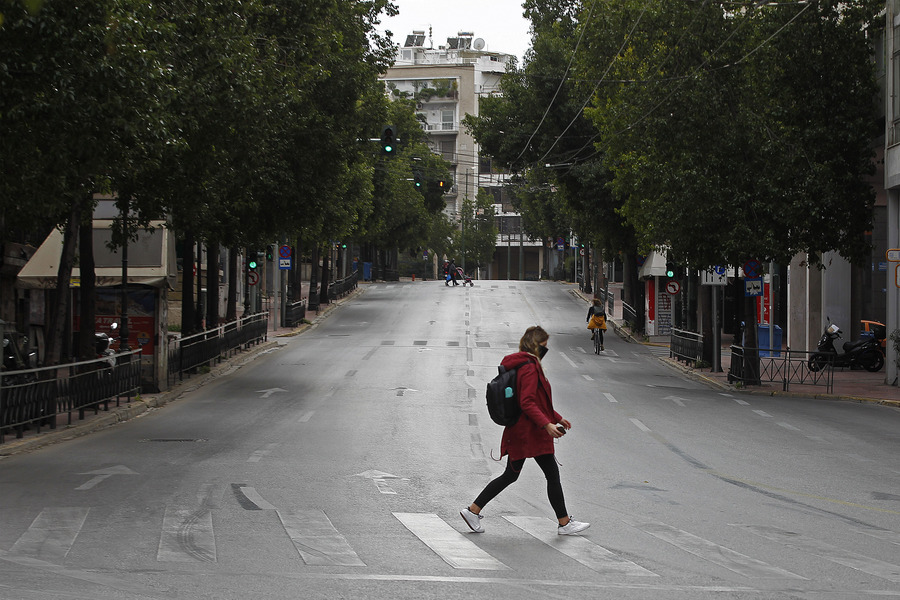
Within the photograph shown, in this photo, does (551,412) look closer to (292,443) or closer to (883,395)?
(292,443)

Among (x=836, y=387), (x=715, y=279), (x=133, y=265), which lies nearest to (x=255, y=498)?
(x=133, y=265)

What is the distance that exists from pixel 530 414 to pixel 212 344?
21.5 meters

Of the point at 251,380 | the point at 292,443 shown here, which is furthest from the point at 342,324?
the point at 292,443

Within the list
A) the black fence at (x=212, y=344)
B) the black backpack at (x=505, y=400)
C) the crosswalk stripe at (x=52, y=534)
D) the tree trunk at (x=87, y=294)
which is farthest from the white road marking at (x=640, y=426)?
the black fence at (x=212, y=344)

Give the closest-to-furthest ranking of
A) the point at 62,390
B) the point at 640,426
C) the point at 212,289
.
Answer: the point at 62,390 → the point at 640,426 → the point at 212,289

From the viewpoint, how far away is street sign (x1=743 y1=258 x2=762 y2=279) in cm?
2620

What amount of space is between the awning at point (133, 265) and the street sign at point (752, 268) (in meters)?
13.6

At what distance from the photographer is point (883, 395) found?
78.6 feet

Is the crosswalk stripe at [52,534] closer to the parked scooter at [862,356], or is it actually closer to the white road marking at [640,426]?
the white road marking at [640,426]

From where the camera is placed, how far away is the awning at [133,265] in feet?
76.3

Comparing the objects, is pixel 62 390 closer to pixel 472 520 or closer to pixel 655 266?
pixel 472 520

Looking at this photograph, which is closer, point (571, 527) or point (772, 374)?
point (571, 527)

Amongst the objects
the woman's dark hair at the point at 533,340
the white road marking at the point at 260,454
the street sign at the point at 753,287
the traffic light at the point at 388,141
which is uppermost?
the traffic light at the point at 388,141

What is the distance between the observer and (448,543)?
8.65 m
